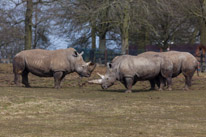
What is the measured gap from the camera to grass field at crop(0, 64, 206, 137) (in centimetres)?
973

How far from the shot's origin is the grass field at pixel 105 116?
9.73m

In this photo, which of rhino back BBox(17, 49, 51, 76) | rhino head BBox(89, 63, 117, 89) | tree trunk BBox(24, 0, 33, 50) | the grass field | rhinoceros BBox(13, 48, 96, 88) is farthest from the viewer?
tree trunk BBox(24, 0, 33, 50)

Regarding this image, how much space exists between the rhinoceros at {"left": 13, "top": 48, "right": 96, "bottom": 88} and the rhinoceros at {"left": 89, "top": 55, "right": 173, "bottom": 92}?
6.43ft

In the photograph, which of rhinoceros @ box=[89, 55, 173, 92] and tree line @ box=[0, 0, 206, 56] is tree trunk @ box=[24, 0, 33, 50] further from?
rhinoceros @ box=[89, 55, 173, 92]

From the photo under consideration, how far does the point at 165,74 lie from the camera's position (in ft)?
64.6

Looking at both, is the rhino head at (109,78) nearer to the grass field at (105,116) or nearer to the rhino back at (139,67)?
the rhino back at (139,67)

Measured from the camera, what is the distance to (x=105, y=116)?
12.2 m

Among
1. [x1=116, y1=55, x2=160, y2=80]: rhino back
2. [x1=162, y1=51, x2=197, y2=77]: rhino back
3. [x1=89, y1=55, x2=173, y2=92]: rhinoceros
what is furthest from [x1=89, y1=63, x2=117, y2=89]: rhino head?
[x1=162, y1=51, x2=197, y2=77]: rhino back

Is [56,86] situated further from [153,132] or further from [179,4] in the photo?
[179,4]

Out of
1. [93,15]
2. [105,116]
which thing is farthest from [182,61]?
[93,15]

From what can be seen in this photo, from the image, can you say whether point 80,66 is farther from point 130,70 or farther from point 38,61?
point 130,70

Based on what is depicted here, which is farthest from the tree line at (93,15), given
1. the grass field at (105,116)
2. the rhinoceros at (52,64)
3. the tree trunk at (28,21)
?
the grass field at (105,116)

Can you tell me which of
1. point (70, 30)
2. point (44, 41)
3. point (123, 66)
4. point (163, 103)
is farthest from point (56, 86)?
point (44, 41)

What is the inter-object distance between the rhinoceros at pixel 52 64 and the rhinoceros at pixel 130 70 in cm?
196
